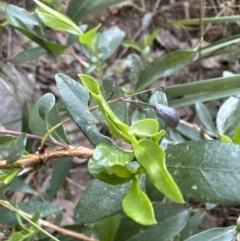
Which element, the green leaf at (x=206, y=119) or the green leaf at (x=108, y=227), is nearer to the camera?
the green leaf at (x=108, y=227)

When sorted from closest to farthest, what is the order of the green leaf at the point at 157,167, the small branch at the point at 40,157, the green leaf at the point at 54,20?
the green leaf at the point at 157,167
the small branch at the point at 40,157
the green leaf at the point at 54,20

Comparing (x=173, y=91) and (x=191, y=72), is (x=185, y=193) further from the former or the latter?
(x=191, y=72)

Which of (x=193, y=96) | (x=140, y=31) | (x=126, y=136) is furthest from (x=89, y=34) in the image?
(x=140, y=31)

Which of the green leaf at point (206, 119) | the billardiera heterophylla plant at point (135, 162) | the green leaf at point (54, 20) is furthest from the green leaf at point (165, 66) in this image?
the billardiera heterophylla plant at point (135, 162)

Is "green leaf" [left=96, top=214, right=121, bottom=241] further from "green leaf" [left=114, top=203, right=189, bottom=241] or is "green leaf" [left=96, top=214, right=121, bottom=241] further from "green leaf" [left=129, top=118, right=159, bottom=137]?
"green leaf" [left=129, top=118, right=159, bottom=137]

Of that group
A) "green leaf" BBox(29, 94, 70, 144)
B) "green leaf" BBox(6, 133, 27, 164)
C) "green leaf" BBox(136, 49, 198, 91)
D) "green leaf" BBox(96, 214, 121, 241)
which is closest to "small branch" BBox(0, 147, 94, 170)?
"green leaf" BBox(6, 133, 27, 164)

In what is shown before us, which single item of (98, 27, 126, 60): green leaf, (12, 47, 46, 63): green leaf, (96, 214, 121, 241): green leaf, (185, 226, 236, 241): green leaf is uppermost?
(12, 47, 46, 63): green leaf

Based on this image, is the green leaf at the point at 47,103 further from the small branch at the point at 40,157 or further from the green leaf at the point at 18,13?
the green leaf at the point at 18,13
